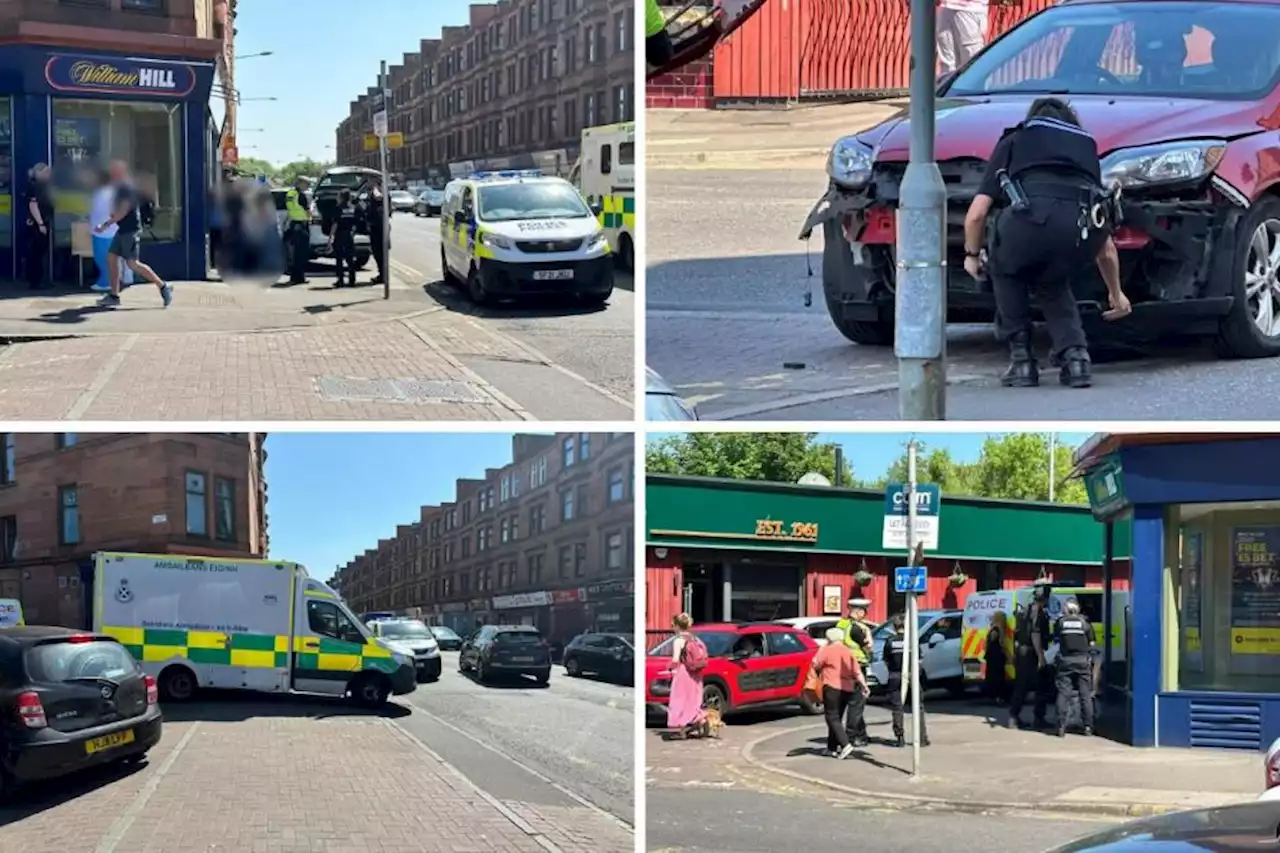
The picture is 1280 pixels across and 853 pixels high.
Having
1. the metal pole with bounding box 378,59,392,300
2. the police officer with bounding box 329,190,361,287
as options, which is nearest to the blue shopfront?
the police officer with bounding box 329,190,361,287

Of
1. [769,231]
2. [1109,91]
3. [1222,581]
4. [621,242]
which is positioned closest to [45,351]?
[621,242]

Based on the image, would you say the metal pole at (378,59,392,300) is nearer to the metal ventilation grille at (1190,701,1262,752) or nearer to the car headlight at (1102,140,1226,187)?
the car headlight at (1102,140,1226,187)

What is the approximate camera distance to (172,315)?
1483cm

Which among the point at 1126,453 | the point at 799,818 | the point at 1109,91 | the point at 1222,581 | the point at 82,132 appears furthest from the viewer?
the point at 82,132

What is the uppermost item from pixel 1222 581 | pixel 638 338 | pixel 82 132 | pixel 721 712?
pixel 82 132

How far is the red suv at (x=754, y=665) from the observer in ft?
46.5

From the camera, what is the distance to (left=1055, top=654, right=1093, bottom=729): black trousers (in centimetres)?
1260

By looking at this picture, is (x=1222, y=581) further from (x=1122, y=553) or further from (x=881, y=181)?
(x=881, y=181)

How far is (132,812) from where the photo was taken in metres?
6.49

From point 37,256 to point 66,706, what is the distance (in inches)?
445

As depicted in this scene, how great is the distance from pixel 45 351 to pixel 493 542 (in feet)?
25.0

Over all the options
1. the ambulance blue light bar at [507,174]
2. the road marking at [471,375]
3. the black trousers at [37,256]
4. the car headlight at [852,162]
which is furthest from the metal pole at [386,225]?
the car headlight at [852,162]

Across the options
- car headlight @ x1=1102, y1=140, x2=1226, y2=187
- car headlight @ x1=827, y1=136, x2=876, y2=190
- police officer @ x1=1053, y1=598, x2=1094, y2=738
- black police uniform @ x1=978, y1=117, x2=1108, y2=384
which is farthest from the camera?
police officer @ x1=1053, y1=598, x2=1094, y2=738

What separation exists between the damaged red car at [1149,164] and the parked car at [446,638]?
3.39 metres
